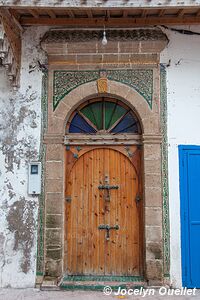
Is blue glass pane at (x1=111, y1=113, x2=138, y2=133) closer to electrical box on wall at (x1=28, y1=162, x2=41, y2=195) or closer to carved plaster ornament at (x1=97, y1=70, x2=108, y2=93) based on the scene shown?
carved plaster ornament at (x1=97, y1=70, x2=108, y2=93)

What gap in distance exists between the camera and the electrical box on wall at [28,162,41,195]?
519 centimetres

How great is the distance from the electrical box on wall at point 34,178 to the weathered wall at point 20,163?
3.2 inches

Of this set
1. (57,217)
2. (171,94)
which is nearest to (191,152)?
(171,94)

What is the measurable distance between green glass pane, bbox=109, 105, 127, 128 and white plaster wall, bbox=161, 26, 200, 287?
711mm

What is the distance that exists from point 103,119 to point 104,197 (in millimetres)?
1181

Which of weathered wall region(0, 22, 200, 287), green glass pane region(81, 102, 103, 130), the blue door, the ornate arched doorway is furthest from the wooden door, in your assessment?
the blue door

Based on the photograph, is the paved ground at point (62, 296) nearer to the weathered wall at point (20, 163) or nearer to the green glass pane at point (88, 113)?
the weathered wall at point (20, 163)

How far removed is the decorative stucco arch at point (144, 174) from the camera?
16.5ft

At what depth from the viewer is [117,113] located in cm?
554

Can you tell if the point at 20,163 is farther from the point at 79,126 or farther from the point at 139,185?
the point at 139,185

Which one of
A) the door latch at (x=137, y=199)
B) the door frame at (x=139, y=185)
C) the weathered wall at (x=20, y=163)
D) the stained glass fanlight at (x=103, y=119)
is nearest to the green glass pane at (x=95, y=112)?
the stained glass fanlight at (x=103, y=119)

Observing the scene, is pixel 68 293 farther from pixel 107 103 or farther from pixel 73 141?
pixel 107 103

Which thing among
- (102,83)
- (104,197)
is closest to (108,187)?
(104,197)

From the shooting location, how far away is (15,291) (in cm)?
490
